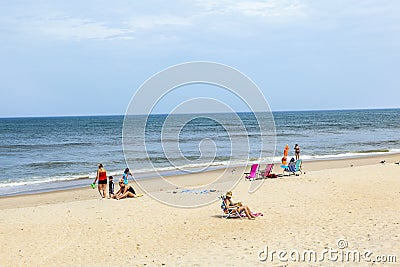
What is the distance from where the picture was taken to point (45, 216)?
40.4 ft

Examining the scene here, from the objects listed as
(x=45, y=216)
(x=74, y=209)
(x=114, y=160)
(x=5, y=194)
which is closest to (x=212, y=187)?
(x=74, y=209)

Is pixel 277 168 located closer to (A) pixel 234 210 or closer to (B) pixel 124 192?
(B) pixel 124 192

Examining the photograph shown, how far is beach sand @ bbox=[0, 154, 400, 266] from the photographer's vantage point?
830cm

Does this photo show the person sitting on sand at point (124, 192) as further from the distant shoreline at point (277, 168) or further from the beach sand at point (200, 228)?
the distant shoreline at point (277, 168)

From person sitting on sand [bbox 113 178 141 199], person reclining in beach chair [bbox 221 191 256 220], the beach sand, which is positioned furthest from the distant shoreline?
person reclining in beach chair [bbox 221 191 256 220]
